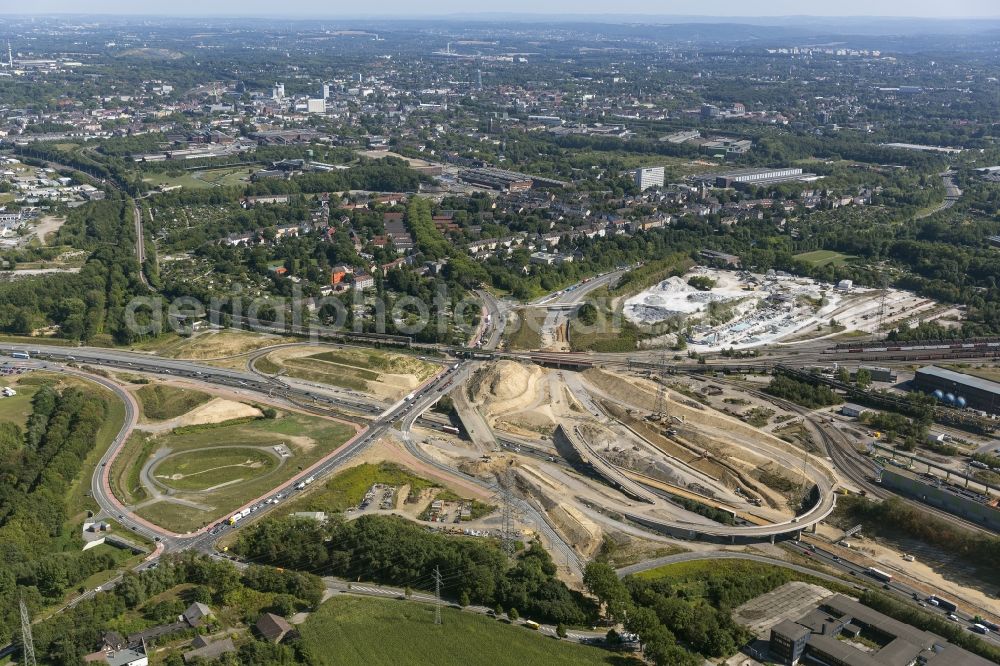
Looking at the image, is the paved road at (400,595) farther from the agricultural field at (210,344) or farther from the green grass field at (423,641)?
the agricultural field at (210,344)

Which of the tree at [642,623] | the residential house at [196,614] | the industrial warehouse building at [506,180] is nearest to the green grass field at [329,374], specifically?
the residential house at [196,614]

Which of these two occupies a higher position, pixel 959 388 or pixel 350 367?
pixel 959 388

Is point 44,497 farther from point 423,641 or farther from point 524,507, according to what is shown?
point 524,507

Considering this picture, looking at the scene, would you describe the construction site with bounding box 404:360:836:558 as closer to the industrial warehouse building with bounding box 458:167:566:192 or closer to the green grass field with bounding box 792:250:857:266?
the green grass field with bounding box 792:250:857:266

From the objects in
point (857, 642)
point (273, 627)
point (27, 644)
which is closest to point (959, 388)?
point (857, 642)

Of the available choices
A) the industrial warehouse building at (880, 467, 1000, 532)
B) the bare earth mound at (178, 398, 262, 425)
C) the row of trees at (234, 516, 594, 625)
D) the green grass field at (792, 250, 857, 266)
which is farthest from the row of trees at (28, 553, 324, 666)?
the green grass field at (792, 250, 857, 266)

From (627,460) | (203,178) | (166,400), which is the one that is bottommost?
(166,400)
